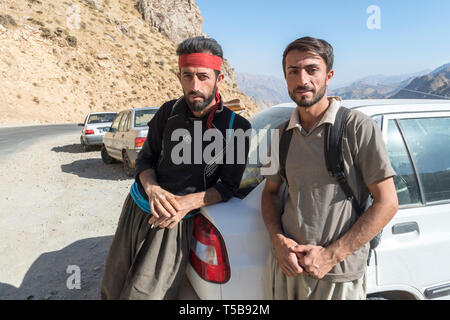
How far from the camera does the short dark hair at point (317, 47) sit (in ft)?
5.07

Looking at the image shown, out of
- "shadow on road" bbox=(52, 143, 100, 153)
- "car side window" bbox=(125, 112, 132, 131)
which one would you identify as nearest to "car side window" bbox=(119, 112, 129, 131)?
"car side window" bbox=(125, 112, 132, 131)

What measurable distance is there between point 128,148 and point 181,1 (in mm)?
56205

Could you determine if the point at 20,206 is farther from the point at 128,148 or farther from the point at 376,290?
the point at 376,290

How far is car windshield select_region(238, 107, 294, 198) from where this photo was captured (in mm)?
2072

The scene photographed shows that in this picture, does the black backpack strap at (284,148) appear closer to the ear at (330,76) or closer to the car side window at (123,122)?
the ear at (330,76)

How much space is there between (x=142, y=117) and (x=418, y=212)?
736 centimetres

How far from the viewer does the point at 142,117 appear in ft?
27.2

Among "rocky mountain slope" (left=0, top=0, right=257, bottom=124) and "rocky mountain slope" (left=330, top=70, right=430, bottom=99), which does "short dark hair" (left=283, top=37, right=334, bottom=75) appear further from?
"rocky mountain slope" (left=0, top=0, right=257, bottom=124)

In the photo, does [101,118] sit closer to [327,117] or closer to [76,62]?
[327,117]

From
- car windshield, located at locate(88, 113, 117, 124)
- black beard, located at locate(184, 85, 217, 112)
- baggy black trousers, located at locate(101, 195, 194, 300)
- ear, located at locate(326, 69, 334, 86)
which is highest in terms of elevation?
car windshield, located at locate(88, 113, 117, 124)

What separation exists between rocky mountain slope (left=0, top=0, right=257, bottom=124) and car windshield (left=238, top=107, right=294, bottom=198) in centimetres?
3188

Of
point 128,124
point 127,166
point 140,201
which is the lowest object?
point 127,166
